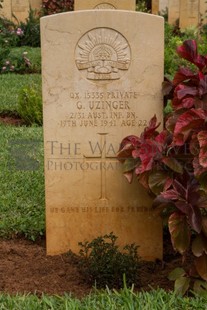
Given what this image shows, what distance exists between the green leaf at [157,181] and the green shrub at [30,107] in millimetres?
4847

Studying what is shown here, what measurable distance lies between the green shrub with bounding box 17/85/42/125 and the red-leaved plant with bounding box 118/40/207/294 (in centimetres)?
453

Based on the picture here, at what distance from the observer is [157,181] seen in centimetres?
425

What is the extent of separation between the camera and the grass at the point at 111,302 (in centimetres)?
377

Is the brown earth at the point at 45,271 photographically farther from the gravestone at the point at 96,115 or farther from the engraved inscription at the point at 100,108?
the engraved inscription at the point at 100,108

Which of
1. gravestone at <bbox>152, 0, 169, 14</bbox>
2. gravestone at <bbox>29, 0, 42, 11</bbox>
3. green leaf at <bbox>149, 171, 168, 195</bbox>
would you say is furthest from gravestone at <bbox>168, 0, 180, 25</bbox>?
green leaf at <bbox>149, 171, 168, 195</bbox>

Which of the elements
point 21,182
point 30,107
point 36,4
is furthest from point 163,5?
point 21,182

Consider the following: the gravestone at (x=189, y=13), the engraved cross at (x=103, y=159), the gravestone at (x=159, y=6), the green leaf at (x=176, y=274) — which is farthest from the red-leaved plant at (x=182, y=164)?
the gravestone at (x=159, y=6)

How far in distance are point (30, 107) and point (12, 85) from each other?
8.61 feet

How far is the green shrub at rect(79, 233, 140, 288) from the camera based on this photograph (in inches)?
172

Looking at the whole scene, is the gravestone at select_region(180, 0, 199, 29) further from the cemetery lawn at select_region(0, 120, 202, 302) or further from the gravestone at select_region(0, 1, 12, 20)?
the cemetery lawn at select_region(0, 120, 202, 302)

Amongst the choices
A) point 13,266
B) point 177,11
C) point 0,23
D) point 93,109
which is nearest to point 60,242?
point 13,266

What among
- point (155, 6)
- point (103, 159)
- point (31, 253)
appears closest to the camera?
point (103, 159)

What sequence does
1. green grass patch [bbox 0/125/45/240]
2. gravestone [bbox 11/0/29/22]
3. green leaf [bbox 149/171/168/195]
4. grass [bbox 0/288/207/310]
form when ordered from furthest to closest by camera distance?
1. gravestone [bbox 11/0/29/22]
2. green grass patch [bbox 0/125/45/240]
3. green leaf [bbox 149/171/168/195]
4. grass [bbox 0/288/207/310]

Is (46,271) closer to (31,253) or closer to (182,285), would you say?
(31,253)
